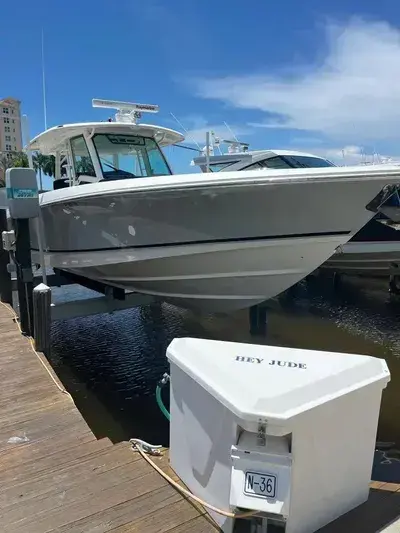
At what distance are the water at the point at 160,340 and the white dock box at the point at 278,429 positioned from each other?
3.36 feet

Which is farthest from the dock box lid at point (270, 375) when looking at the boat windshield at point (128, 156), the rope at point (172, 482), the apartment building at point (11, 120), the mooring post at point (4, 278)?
the apartment building at point (11, 120)

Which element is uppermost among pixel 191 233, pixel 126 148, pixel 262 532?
pixel 126 148

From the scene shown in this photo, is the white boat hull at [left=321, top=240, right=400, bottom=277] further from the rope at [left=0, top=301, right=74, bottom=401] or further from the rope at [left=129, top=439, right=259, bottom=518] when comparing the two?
the rope at [left=129, top=439, right=259, bottom=518]

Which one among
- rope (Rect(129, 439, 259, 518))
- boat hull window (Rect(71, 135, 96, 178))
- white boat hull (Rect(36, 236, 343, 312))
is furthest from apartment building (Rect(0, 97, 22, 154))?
rope (Rect(129, 439, 259, 518))

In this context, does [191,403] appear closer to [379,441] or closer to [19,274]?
[379,441]

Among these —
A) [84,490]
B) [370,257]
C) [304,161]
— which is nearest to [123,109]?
[304,161]

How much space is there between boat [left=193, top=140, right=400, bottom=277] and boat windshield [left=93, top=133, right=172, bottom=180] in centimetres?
258

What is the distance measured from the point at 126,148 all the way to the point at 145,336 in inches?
124

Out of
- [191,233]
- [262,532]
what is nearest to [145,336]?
[191,233]

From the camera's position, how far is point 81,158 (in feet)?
19.4

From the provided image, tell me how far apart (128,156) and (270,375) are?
4507 mm

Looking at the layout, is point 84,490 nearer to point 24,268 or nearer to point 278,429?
point 278,429

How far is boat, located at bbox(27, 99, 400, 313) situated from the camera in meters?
4.34

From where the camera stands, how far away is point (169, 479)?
233cm
